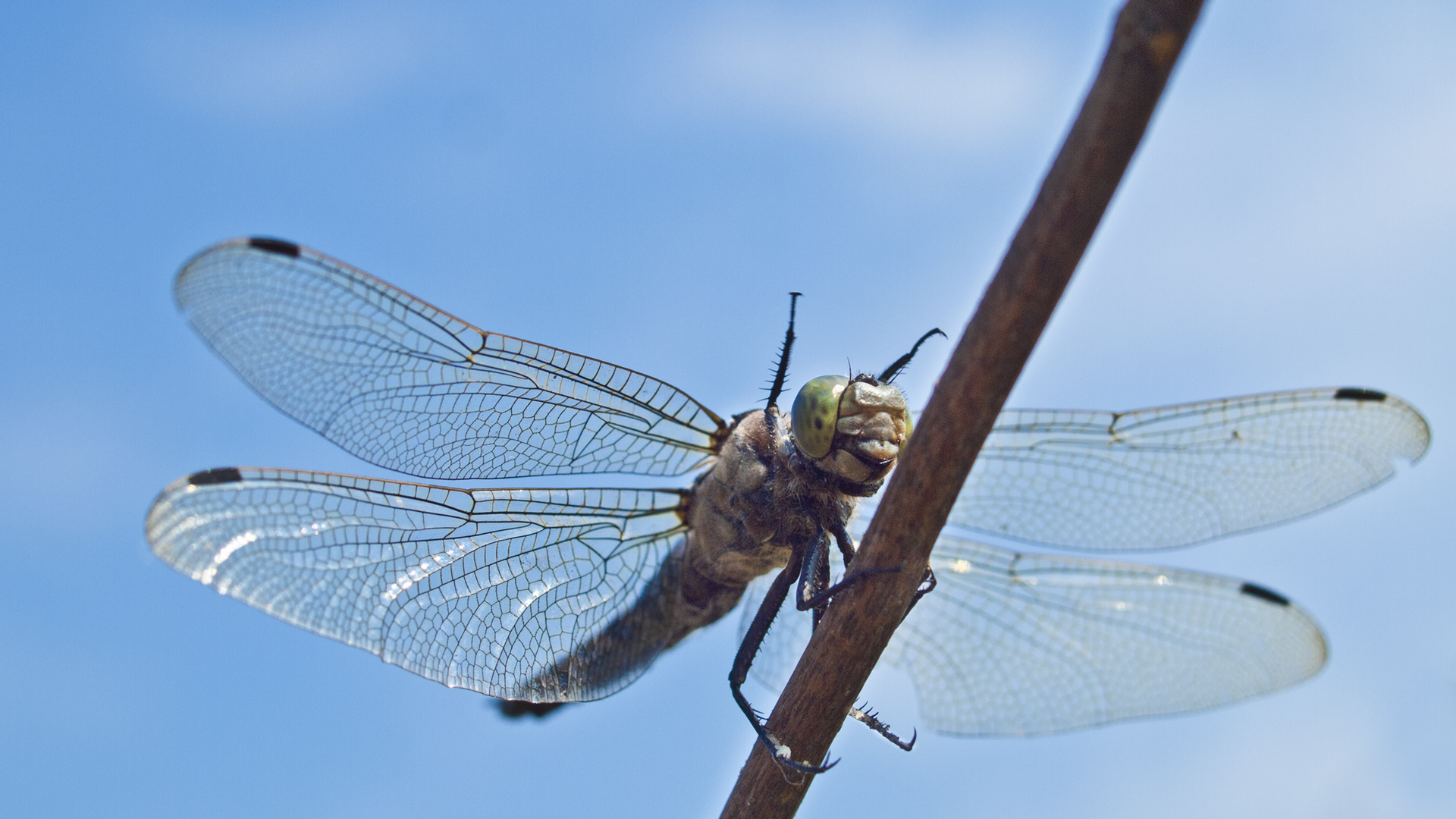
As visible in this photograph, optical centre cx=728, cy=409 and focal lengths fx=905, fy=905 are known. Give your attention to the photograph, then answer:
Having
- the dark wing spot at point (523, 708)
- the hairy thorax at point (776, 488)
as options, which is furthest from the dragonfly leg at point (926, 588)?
the dark wing spot at point (523, 708)

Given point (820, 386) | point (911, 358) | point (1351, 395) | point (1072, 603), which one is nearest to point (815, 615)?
point (820, 386)

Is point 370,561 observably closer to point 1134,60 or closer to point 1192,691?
point 1134,60

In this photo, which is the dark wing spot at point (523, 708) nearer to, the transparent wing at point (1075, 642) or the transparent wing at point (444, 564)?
the transparent wing at point (444, 564)

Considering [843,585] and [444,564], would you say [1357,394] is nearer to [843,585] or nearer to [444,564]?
[843,585]

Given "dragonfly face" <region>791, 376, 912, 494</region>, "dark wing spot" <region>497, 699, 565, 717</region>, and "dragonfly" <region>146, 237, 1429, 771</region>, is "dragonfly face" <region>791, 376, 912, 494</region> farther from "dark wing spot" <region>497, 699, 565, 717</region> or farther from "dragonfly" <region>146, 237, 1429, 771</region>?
"dark wing spot" <region>497, 699, 565, 717</region>

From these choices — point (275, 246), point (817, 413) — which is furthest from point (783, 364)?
point (275, 246)
